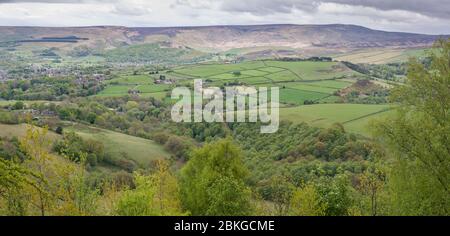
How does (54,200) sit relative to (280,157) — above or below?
above

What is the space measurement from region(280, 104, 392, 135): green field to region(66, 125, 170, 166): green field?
2751 cm

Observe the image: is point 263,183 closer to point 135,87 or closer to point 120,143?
point 120,143

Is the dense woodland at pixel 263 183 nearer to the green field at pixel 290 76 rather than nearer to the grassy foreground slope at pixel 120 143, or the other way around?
the grassy foreground slope at pixel 120 143

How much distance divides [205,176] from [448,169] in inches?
580

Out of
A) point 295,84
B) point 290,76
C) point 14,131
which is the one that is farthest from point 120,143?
point 290,76

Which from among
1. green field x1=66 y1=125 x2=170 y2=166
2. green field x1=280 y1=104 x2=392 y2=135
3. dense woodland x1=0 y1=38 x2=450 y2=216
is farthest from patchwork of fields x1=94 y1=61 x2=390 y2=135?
dense woodland x1=0 y1=38 x2=450 y2=216

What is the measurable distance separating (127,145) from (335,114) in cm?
4134

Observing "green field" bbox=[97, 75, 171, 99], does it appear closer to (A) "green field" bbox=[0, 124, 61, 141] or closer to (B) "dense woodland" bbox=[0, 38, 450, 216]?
(A) "green field" bbox=[0, 124, 61, 141]

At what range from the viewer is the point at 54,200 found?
21547 mm

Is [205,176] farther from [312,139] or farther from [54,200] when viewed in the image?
[312,139]

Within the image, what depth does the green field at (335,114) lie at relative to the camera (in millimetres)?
80312

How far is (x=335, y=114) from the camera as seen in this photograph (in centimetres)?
8681

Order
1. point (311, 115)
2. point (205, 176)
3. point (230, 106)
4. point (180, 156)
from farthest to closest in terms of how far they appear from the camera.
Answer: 1. point (230, 106)
2. point (311, 115)
3. point (180, 156)
4. point (205, 176)
